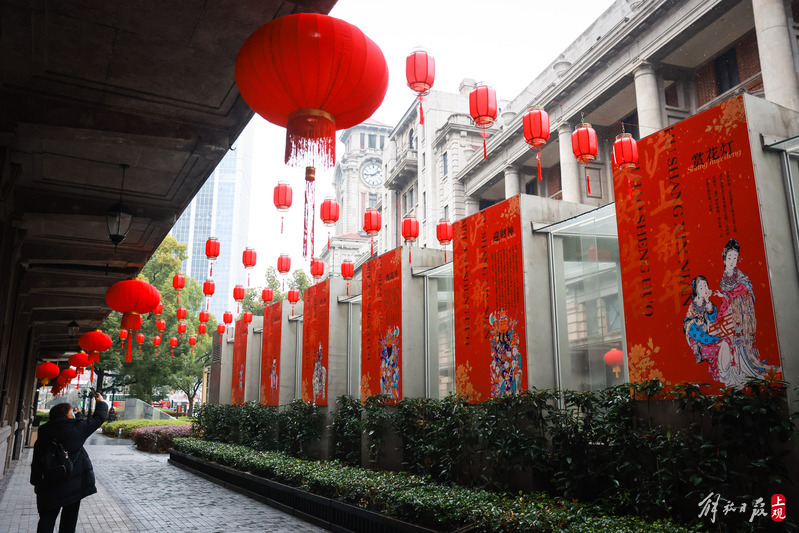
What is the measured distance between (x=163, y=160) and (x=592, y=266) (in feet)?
18.5

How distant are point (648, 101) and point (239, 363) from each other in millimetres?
16033

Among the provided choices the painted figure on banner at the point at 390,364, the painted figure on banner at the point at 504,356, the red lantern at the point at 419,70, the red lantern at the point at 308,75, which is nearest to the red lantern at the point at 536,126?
the red lantern at the point at 419,70

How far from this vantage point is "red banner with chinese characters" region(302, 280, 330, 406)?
13.9 meters

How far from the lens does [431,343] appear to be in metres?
10.9

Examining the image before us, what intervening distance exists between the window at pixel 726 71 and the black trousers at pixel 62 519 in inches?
654

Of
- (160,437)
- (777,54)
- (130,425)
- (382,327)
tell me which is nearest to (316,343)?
(382,327)

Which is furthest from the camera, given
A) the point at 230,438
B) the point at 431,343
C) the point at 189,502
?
the point at 230,438

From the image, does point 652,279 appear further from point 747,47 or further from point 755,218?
point 747,47

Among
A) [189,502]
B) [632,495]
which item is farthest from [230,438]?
[632,495]

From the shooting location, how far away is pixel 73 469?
5402 millimetres

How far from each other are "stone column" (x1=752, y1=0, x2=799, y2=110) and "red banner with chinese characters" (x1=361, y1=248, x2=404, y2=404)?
28.9 feet

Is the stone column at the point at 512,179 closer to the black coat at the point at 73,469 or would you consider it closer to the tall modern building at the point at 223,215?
the black coat at the point at 73,469

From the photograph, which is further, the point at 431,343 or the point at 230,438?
the point at 230,438

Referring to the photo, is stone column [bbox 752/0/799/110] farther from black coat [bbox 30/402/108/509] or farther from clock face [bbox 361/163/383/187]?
clock face [bbox 361/163/383/187]
